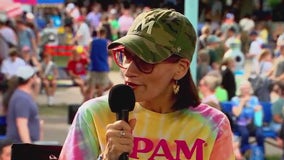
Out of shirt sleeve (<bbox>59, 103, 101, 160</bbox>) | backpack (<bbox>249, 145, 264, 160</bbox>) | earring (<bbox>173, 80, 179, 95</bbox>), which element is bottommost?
backpack (<bbox>249, 145, 264, 160</bbox>)

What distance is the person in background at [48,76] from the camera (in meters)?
14.7

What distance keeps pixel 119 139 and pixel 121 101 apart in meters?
0.10

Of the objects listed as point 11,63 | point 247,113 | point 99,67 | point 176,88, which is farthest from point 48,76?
point 176,88

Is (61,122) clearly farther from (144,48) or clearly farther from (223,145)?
(144,48)

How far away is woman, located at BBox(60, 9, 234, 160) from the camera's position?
2199 mm

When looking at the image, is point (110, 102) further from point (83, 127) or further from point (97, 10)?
point (97, 10)

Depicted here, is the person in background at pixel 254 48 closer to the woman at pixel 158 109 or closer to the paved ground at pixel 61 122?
the paved ground at pixel 61 122

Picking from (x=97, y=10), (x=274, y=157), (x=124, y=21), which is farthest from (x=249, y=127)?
(x=97, y=10)

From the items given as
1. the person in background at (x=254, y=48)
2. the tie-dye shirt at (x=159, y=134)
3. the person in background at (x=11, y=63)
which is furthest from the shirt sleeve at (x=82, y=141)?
the person in background at (x=254, y=48)

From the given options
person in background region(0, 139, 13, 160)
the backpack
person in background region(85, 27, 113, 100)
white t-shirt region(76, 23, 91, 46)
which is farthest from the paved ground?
person in background region(0, 139, 13, 160)

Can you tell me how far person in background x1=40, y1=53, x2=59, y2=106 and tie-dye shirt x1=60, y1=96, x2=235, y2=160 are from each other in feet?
40.8

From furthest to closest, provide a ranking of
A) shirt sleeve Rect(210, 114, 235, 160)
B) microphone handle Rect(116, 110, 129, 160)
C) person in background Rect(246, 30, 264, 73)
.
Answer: person in background Rect(246, 30, 264, 73), shirt sleeve Rect(210, 114, 235, 160), microphone handle Rect(116, 110, 129, 160)

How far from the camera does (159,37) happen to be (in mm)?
2234

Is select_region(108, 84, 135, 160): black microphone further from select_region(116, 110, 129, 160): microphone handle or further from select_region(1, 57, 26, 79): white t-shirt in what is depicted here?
select_region(1, 57, 26, 79): white t-shirt
